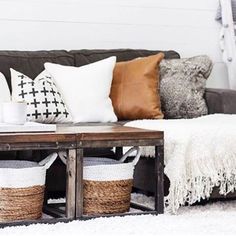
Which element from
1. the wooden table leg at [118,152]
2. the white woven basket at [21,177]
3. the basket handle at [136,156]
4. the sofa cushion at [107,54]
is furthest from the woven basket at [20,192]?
the sofa cushion at [107,54]

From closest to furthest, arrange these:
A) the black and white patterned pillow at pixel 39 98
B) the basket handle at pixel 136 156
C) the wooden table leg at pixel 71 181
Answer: the wooden table leg at pixel 71 181 → the basket handle at pixel 136 156 → the black and white patterned pillow at pixel 39 98

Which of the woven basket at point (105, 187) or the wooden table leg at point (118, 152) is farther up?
the wooden table leg at point (118, 152)

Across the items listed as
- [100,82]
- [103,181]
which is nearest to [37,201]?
[103,181]

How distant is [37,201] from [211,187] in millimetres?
725

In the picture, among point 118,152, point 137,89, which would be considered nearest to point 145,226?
point 118,152

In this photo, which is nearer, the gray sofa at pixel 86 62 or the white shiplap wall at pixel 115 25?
the gray sofa at pixel 86 62

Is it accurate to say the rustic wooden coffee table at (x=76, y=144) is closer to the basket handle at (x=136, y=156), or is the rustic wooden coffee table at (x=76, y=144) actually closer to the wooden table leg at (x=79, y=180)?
the wooden table leg at (x=79, y=180)

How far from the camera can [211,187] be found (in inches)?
92.7

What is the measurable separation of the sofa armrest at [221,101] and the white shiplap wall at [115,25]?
2.16 ft

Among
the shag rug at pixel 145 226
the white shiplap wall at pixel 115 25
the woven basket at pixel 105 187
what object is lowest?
the shag rug at pixel 145 226

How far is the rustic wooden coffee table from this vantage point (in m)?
1.99

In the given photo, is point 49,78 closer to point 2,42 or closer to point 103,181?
point 2,42

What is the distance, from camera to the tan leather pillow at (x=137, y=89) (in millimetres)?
→ 3074

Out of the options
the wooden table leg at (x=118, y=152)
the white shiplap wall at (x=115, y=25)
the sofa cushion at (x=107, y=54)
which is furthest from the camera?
the white shiplap wall at (x=115, y=25)
